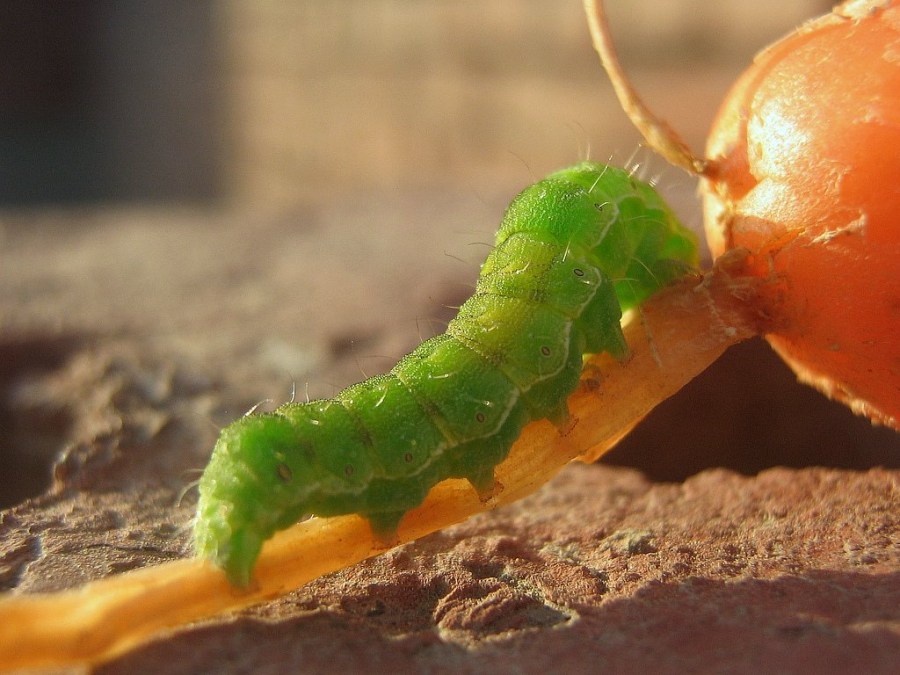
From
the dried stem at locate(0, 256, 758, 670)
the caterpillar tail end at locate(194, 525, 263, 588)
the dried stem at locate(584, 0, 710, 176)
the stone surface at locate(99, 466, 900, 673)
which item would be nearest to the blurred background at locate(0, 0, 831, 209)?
the dried stem at locate(584, 0, 710, 176)

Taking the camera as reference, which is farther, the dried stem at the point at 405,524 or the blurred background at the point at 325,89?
the blurred background at the point at 325,89

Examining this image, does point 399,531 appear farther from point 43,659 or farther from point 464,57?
point 464,57

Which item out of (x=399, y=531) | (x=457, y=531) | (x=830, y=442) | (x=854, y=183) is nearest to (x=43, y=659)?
(x=399, y=531)

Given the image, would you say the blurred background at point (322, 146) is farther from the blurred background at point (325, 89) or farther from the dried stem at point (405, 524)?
the dried stem at point (405, 524)

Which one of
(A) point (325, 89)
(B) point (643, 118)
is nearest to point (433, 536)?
(B) point (643, 118)

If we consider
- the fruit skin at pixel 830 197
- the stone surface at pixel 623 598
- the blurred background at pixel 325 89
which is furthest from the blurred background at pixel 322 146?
the stone surface at pixel 623 598

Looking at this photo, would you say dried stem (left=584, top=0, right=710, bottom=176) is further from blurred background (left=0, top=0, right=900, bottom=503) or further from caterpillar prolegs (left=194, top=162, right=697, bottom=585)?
blurred background (left=0, top=0, right=900, bottom=503)

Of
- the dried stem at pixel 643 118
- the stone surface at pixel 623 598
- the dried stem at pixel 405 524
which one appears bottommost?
the stone surface at pixel 623 598
